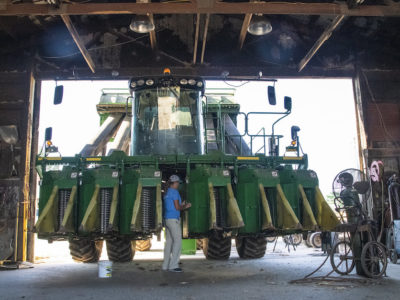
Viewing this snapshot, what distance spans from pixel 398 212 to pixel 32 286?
840 centimetres

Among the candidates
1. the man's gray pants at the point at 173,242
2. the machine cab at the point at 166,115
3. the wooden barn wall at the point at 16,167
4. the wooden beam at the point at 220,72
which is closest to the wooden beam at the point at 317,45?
the wooden beam at the point at 220,72

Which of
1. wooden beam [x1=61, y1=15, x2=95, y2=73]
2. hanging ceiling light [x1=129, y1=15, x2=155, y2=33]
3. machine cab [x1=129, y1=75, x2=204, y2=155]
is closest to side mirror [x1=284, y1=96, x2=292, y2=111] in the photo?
machine cab [x1=129, y1=75, x2=204, y2=155]

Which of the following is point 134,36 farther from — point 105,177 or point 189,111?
point 105,177

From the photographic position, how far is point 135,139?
896 centimetres

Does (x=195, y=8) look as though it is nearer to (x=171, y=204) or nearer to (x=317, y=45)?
(x=171, y=204)

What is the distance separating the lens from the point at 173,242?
279 inches

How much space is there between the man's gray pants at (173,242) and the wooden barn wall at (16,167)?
4704mm

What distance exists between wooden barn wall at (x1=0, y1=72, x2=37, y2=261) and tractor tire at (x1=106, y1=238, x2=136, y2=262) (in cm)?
302

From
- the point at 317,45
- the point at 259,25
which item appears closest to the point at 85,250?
the point at 259,25

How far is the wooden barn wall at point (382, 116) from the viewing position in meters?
11.8

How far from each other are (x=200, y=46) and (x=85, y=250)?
6.78m

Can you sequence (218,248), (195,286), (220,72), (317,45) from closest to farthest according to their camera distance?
(195,286) < (218,248) < (317,45) < (220,72)

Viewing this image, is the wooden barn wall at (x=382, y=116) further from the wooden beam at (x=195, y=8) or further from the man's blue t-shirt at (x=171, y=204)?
the man's blue t-shirt at (x=171, y=204)

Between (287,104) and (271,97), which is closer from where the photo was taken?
(287,104)
